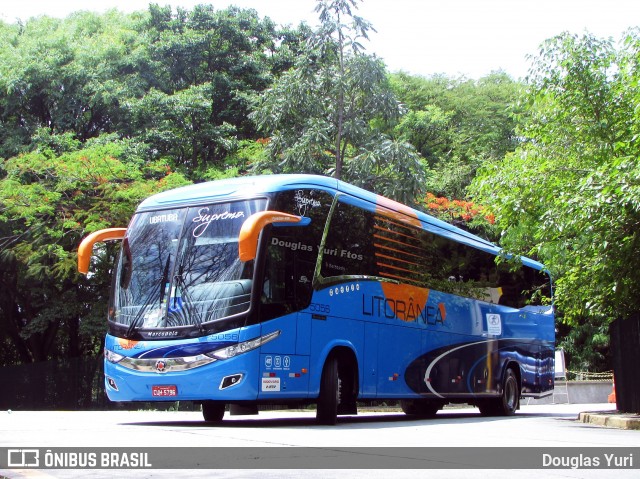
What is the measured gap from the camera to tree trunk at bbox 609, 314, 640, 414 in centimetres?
1577

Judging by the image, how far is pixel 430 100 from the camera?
4634 cm

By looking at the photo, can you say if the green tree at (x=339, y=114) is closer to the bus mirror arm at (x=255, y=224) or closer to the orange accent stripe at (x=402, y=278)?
the orange accent stripe at (x=402, y=278)

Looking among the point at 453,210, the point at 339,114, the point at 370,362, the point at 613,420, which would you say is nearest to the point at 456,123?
the point at 453,210

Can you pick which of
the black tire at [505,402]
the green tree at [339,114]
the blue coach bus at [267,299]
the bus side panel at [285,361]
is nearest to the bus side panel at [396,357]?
the blue coach bus at [267,299]

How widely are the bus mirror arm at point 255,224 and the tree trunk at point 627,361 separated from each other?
684 cm

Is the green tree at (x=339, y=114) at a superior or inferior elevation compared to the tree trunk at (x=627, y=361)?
superior

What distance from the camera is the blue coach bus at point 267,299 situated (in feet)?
39.2

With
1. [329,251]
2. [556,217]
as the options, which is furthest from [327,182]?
[556,217]

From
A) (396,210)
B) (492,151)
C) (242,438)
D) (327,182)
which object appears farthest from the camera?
(492,151)

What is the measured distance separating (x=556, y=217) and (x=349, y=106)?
14727 millimetres

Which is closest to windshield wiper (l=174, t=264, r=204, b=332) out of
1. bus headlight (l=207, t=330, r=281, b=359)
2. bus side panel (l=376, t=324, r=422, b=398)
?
bus headlight (l=207, t=330, r=281, b=359)

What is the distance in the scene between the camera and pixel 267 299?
12.1 metres

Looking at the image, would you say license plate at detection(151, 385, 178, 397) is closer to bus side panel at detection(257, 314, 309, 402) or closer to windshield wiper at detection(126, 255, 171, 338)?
windshield wiper at detection(126, 255, 171, 338)

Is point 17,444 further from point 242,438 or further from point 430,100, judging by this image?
point 430,100
